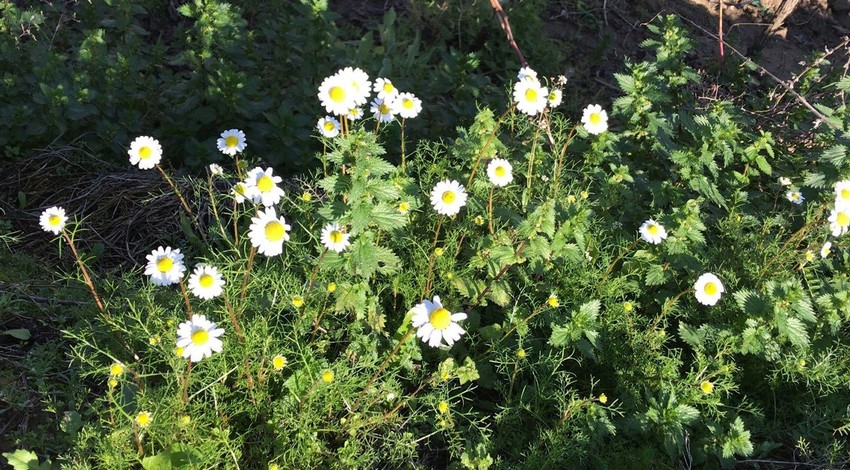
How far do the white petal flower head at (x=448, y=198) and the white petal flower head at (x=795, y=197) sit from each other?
63.6 inches

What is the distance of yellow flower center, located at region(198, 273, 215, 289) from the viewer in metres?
1.96

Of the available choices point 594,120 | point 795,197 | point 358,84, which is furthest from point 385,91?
point 795,197

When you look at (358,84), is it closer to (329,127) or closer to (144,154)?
(329,127)

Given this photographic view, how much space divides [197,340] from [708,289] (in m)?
1.79

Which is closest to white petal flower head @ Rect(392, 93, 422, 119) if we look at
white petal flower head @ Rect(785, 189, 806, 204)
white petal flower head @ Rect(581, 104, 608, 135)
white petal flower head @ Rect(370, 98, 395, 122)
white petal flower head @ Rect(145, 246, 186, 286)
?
white petal flower head @ Rect(370, 98, 395, 122)

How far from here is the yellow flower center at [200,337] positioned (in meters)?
1.85

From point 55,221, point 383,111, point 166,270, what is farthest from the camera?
point 383,111

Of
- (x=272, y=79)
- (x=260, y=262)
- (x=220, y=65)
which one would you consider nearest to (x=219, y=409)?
(x=260, y=262)

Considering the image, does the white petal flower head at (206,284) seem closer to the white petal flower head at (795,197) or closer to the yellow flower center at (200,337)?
the yellow flower center at (200,337)

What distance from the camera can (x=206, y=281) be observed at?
1.97 meters

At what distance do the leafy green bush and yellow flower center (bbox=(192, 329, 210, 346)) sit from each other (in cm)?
24

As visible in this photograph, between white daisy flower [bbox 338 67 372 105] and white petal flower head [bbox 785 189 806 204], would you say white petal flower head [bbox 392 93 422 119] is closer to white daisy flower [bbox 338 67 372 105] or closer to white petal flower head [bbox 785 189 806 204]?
white daisy flower [bbox 338 67 372 105]

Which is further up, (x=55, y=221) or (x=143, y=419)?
(x=55, y=221)

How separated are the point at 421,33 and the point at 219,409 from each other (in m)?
3.37
